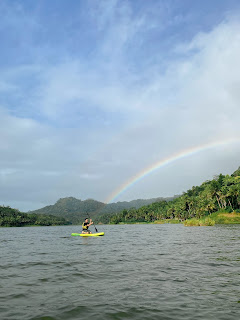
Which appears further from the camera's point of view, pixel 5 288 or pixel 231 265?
pixel 231 265

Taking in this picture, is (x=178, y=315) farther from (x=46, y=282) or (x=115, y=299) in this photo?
(x=46, y=282)

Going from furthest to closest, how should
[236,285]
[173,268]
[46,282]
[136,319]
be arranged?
[173,268] < [46,282] < [236,285] < [136,319]

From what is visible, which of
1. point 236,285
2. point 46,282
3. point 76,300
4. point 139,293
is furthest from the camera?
point 46,282

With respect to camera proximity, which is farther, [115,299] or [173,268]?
[173,268]

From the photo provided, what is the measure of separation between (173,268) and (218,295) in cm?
592

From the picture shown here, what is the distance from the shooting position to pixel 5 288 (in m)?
12.0

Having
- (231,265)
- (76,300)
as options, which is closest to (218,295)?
(76,300)

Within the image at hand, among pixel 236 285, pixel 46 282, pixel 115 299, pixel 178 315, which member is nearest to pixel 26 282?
pixel 46 282

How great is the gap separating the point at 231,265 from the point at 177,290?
7.09 m

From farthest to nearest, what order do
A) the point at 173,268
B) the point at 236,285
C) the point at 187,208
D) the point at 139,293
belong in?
the point at 187,208
the point at 173,268
the point at 236,285
the point at 139,293

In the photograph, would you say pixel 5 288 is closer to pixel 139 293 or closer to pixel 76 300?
pixel 76 300

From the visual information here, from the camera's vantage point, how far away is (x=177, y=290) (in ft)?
35.2

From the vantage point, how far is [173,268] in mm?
15633

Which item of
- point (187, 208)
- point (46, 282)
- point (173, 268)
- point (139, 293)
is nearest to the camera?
point (139, 293)
